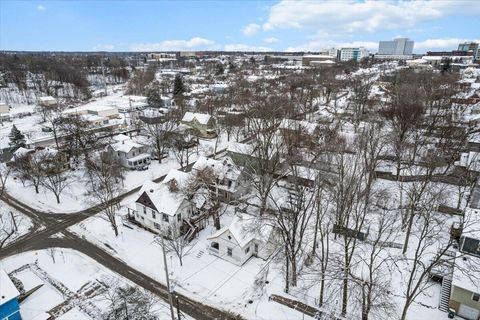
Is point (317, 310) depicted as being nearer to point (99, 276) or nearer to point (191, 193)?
point (191, 193)

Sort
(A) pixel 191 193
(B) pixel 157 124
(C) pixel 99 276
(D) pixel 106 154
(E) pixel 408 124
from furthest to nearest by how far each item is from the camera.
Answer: (B) pixel 157 124 → (D) pixel 106 154 → (E) pixel 408 124 → (A) pixel 191 193 → (C) pixel 99 276

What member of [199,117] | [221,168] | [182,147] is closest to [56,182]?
[182,147]

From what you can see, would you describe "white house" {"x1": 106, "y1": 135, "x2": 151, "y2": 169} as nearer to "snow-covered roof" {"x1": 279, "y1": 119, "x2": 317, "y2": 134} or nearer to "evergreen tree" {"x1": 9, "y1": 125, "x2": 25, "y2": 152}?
"evergreen tree" {"x1": 9, "y1": 125, "x2": 25, "y2": 152}

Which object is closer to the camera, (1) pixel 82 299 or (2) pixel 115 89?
(1) pixel 82 299

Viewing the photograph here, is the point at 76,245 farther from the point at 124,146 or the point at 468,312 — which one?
the point at 468,312

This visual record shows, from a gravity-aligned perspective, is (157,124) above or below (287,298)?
above

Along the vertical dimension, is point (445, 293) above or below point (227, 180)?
below

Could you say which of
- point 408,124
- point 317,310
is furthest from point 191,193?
point 408,124
